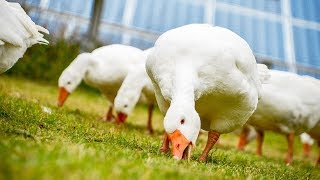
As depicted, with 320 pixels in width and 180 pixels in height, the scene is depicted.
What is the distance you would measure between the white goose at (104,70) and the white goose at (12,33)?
3726 mm

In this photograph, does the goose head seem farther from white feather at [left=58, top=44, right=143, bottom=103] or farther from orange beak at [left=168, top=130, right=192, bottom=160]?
white feather at [left=58, top=44, right=143, bottom=103]

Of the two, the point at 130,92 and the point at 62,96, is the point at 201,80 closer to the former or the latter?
the point at 130,92

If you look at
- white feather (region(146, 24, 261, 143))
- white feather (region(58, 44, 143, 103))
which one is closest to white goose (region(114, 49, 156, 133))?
white feather (region(58, 44, 143, 103))

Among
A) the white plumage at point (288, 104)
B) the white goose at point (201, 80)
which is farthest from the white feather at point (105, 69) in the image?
the white goose at point (201, 80)

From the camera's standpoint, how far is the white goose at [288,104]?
7422 mm

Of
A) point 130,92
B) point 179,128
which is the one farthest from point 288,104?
point 179,128

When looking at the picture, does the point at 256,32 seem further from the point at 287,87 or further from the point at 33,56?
the point at 287,87

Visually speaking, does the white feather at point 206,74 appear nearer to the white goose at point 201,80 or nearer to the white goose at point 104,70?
the white goose at point 201,80

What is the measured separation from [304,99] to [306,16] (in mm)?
15053

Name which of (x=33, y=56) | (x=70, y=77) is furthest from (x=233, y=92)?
(x=33, y=56)

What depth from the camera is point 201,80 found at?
453 cm

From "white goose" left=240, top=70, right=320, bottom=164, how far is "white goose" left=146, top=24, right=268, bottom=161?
234 centimetres

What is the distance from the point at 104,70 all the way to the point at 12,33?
447cm

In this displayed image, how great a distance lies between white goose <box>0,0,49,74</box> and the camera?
4734 millimetres
